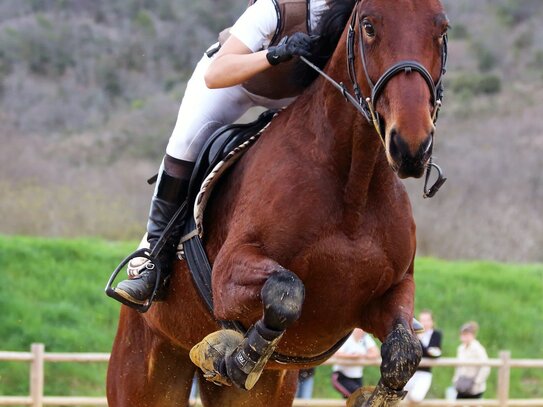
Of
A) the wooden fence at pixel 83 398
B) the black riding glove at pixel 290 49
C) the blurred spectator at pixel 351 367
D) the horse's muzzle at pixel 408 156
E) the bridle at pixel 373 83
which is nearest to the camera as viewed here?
the horse's muzzle at pixel 408 156

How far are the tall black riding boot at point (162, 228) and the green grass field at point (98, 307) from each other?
845 cm

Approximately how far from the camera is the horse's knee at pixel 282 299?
447cm

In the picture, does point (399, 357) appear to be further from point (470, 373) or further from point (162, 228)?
point (470, 373)

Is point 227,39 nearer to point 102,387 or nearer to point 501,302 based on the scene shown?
point 102,387

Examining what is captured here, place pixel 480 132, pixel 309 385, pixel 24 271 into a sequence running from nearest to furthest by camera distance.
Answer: pixel 309 385, pixel 24 271, pixel 480 132

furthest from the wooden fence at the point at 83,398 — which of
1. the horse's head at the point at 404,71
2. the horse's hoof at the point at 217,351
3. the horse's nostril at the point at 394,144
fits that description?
the horse's nostril at the point at 394,144

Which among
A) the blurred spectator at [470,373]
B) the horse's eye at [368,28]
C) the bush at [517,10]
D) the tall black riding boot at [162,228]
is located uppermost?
the bush at [517,10]

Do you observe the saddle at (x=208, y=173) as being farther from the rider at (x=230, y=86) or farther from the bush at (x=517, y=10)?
the bush at (x=517, y=10)

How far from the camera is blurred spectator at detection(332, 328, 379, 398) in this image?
399 inches

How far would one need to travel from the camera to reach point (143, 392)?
20.8 feet

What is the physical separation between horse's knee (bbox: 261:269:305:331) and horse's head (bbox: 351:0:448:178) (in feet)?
2.60

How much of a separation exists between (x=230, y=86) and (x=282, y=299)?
47.5 inches

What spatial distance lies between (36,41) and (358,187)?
25338mm

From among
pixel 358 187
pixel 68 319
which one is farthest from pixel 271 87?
pixel 68 319
